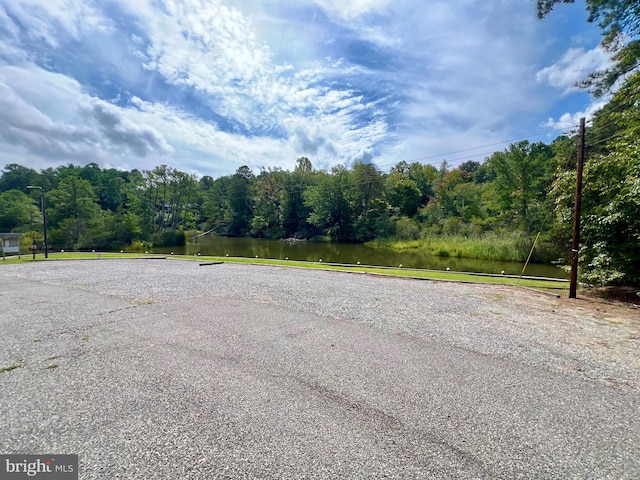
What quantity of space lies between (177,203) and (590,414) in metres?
42.6

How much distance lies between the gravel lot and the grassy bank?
1609 cm

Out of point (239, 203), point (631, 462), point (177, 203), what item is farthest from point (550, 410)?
point (239, 203)

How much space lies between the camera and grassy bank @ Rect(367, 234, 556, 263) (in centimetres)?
1986

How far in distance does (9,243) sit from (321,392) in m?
25.6

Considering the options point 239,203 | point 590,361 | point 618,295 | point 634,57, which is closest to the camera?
point 590,361

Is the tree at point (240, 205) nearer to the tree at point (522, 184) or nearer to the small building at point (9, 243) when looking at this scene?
the small building at point (9, 243)

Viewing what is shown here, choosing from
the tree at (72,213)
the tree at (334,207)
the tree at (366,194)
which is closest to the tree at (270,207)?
the tree at (334,207)

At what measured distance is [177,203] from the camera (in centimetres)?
3916

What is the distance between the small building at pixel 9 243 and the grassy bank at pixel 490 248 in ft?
97.9

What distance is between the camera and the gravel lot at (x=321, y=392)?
6.82ft

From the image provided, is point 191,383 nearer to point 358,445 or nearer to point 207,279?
point 358,445

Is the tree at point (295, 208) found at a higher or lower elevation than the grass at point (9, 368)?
higher

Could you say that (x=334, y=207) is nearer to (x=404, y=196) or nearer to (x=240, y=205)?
(x=404, y=196)

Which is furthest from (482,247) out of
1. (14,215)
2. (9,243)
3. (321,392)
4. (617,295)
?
(14,215)
